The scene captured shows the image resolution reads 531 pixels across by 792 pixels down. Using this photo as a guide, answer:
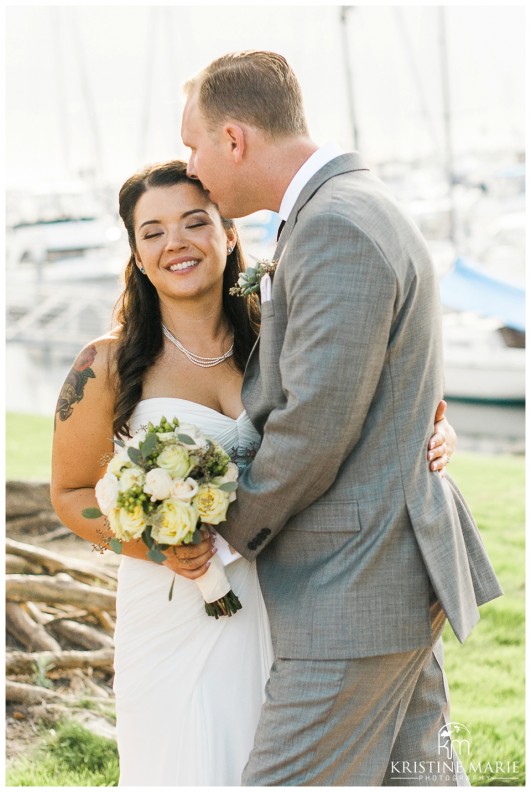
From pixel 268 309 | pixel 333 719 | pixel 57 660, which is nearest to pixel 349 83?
pixel 57 660

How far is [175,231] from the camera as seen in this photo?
3406 mm

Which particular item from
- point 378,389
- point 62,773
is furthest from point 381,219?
point 62,773

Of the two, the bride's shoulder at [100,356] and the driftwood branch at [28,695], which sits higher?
the bride's shoulder at [100,356]

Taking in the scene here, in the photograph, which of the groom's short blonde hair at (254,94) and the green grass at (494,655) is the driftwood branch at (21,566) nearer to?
the green grass at (494,655)

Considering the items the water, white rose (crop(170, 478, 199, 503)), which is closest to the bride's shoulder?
white rose (crop(170, 478, 199, 503))

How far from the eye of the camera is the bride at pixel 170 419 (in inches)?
125

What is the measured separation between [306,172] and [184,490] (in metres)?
1.08

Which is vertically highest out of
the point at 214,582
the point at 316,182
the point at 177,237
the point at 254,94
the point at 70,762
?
the point at 254,94

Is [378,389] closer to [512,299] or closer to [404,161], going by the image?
[512,299]

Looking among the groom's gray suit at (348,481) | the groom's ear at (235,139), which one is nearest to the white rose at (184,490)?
the groom's gray suit at (348,481)

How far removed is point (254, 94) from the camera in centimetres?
302

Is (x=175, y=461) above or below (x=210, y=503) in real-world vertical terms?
above

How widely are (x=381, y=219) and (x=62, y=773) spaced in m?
3.18

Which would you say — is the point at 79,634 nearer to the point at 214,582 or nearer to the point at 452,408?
the point at 214,582
